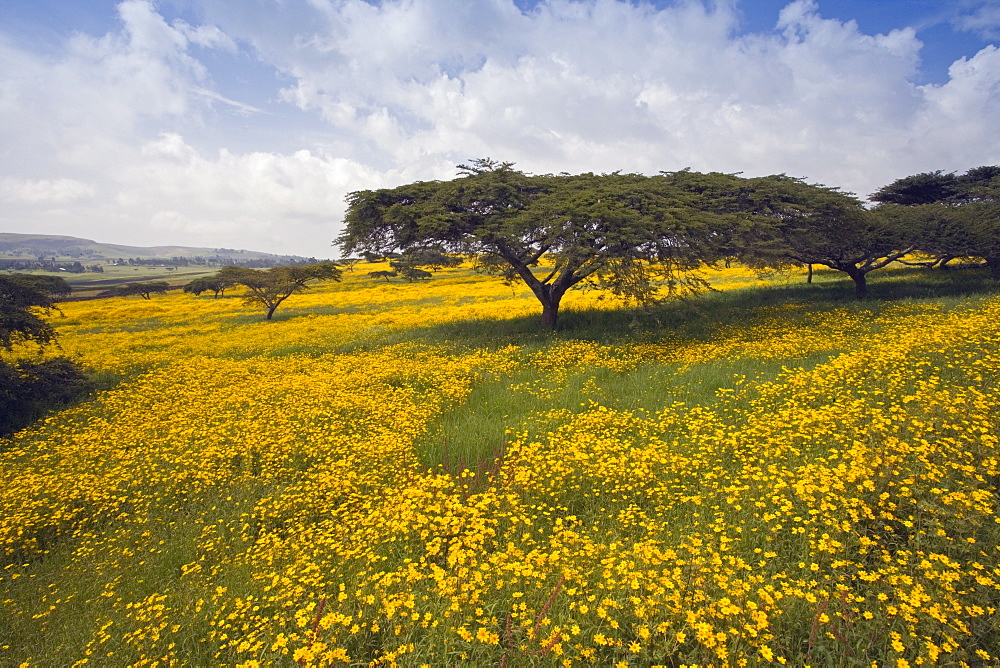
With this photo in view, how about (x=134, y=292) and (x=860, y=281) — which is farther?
(x=134, y=292)

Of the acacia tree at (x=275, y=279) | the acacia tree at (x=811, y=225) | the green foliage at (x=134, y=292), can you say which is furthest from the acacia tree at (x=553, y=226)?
the green foliage at (x=134, y=292)

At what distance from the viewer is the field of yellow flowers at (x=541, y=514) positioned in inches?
146

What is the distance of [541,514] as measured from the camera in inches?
234

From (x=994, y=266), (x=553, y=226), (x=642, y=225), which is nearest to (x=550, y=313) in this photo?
(x=553, y=226)

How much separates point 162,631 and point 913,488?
854cm

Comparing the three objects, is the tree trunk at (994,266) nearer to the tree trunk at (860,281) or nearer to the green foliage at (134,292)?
the tree trunk at (860,281)

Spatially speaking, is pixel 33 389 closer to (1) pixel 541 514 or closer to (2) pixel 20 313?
(2) pixel 20 313

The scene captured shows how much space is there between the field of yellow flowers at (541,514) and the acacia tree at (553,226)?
14.1 ft

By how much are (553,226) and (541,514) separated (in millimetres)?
12010

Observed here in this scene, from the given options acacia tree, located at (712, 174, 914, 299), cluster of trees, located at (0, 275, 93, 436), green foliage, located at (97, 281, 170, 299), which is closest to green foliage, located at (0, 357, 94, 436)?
cluster of trees, located at (0, 275, 93, 436)

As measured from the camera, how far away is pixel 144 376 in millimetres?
15742

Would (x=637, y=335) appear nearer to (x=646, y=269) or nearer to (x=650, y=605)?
(x=646, y=269)

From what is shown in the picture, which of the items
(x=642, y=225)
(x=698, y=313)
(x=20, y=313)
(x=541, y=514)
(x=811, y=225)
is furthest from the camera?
(x=811, y=225)

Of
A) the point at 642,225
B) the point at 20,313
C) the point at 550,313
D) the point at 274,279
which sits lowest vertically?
the point at 550,313
